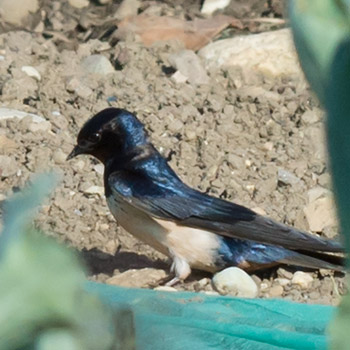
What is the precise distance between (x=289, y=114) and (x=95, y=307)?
552 centimetres

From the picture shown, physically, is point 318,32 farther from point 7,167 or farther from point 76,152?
point 7,167

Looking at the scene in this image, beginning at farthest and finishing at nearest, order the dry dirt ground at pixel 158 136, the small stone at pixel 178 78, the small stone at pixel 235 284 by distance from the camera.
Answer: the small stone at pixel 178 78 → the dry dirt ground at pixel 158 136 → the small stone at pixel 235 284

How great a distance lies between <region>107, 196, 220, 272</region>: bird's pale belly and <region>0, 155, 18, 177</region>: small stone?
797 millimetres

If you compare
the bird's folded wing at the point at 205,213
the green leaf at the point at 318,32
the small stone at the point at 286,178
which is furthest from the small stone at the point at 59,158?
the green leaf at the point at 318,32

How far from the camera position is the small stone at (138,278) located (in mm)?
4606

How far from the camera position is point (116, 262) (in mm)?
4992

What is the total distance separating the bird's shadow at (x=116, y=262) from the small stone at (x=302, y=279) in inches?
23.8

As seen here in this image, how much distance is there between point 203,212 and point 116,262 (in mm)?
451

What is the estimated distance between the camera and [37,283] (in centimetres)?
71

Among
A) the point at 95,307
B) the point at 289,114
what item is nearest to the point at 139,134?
the point at 289,114

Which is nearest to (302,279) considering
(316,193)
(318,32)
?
(316,193)

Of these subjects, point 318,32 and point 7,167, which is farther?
point 7,167

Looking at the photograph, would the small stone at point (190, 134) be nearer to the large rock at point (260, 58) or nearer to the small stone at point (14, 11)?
the large rock at point (260, 58)

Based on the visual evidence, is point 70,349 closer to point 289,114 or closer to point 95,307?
point 95,307
